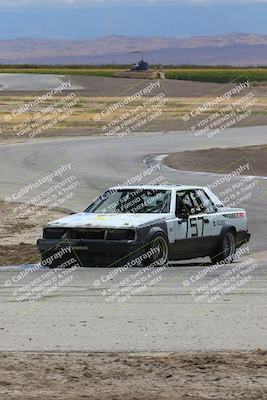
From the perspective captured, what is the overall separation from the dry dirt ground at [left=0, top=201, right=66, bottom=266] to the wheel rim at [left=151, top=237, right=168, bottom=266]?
234cm

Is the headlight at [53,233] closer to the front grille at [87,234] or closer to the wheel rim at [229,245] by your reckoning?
the front grille at [87,234]

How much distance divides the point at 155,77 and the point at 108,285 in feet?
261

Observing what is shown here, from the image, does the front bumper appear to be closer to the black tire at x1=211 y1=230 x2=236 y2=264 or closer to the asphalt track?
the asphalt track

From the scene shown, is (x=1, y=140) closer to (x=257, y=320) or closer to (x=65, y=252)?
(x=65, y=252)

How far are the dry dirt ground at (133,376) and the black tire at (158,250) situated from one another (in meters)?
6.51

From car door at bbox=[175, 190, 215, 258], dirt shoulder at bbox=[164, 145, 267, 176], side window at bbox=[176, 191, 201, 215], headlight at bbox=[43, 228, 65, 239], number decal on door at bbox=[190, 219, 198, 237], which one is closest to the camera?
headlight at bbox=[43, 228, 65, 239]

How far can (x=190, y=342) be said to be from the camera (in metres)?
9.33

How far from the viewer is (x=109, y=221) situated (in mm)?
15523

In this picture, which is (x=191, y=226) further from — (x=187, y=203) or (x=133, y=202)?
(x=133, y=202)

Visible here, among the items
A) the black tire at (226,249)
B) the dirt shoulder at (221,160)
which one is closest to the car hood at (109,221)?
the black tire at (226,249)

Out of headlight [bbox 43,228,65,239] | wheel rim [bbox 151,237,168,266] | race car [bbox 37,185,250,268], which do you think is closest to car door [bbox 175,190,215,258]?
race car [bbox 37,185,250,268]

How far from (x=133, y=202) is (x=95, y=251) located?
159 cm

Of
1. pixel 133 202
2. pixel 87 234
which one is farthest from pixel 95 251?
pixel 133 202

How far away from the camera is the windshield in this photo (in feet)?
53.6
